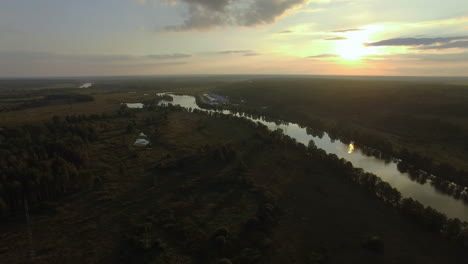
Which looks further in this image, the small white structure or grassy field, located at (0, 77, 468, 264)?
the small white structure

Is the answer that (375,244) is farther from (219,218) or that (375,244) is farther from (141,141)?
(141,141)

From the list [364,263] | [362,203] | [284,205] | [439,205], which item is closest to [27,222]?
[284,205]

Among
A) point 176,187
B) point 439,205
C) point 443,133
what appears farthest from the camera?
point 443,133

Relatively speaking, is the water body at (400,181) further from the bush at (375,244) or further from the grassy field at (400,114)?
the bush at (375,244)

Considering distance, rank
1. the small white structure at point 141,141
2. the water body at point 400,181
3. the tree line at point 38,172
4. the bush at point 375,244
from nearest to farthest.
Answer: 1. the bush at point 375,244
2. the tree line at point 38,172
3. the water body at point 400,181
4. the small white structure at point 141,141

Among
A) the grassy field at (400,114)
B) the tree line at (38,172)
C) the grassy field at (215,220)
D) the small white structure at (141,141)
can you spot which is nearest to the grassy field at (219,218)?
the grassy field at (215,220)

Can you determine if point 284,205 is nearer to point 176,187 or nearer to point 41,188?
point 176,187

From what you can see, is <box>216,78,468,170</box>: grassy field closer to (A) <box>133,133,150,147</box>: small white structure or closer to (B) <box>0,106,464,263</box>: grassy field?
(B) <box>0,106,464,263</box>: grassy field

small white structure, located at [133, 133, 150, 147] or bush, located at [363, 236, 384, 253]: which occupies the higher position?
small white structure, located at [133, 133, 150, 147]

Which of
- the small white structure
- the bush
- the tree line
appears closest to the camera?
the bush

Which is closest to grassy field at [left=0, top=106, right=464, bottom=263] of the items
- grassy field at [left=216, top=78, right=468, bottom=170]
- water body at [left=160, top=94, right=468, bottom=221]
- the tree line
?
the tree line

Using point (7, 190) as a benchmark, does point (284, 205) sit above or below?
below
